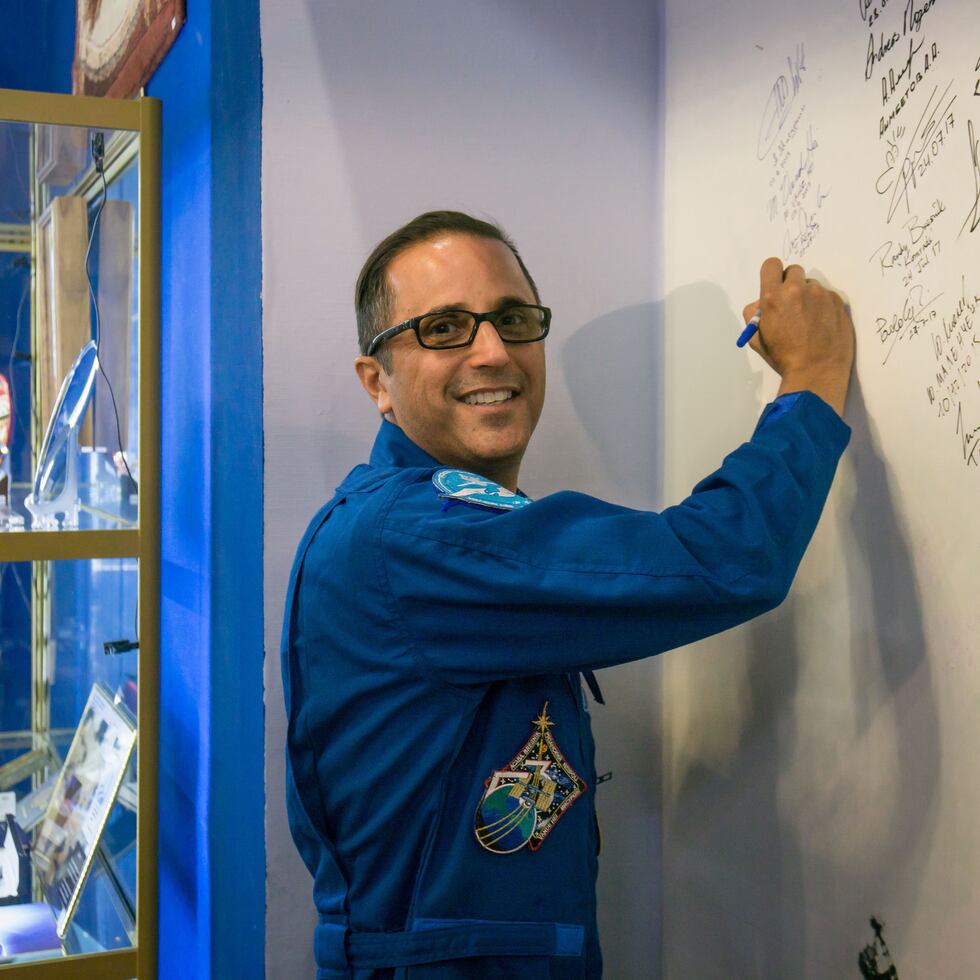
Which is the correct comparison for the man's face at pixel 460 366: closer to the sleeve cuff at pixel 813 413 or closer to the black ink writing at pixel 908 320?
the sleeve cuff at pixel 813 413

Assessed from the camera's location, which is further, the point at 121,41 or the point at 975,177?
the point at 121,41

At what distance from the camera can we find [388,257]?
52.4 inches

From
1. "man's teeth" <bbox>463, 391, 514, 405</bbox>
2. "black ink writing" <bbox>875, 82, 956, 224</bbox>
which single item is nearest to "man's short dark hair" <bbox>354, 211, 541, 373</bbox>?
"man's teeth" <bbox>463, 391, 514, 405</bbox>

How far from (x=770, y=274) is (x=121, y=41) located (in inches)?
55.3

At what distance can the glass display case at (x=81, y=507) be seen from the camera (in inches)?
59.8

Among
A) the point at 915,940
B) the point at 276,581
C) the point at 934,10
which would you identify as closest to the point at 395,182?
the point at 276,581

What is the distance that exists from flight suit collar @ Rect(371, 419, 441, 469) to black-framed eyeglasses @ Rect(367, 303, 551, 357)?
0.37ft

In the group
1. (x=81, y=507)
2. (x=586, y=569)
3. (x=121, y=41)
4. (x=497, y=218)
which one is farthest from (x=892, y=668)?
(x=121, y=41)

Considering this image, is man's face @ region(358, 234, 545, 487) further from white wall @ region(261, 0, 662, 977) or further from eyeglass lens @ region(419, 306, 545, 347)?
white wall @ region(261, 0, 662, 977)

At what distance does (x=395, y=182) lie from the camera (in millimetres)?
1565

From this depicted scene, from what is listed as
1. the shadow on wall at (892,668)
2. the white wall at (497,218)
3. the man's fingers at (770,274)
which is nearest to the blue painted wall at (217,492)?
the white wall at (497,218)

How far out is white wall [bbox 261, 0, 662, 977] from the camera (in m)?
1.49

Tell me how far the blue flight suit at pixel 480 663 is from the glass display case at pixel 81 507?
43 centimetres

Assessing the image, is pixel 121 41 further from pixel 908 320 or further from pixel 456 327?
pixel 908 320
